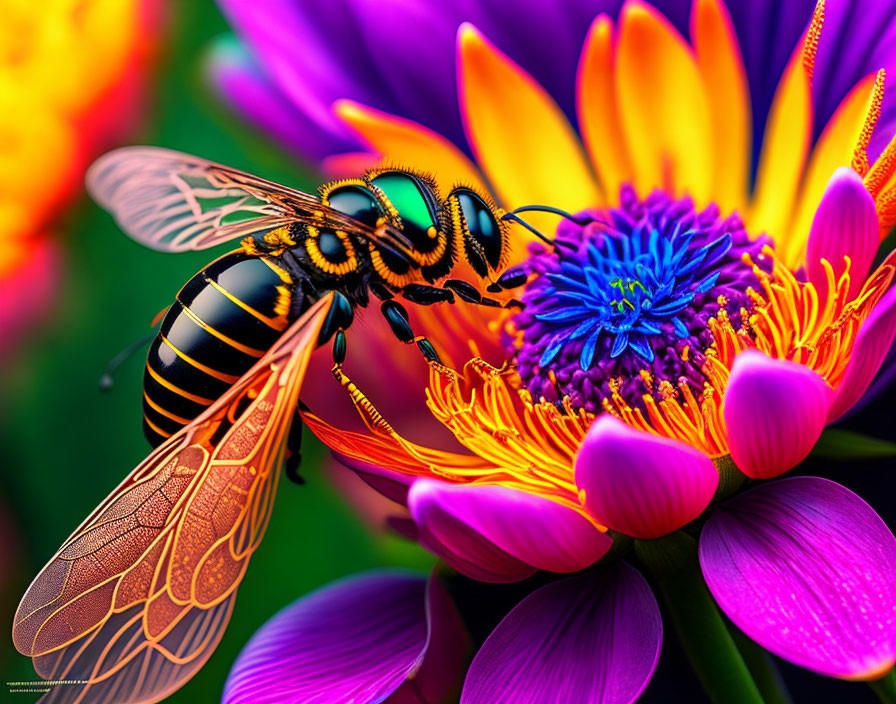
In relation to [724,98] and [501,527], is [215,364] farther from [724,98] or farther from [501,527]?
[724,98]

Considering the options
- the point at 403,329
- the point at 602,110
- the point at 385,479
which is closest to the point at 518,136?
the point at 602,110

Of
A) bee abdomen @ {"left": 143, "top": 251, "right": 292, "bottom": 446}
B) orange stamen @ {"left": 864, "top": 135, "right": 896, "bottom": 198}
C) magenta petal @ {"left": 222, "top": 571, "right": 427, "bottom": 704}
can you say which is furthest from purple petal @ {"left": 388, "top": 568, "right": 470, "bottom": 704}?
orange stamen @ {"left": 864, "top": 135, "right": 896, "bottom": 198}

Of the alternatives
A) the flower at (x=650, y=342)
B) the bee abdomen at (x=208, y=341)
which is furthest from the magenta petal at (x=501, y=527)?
the bee abdomen at (x=208, y=341)

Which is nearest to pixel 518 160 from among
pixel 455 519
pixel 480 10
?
pixel 480 10

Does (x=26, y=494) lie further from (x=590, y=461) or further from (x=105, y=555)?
(x=590, y=461)

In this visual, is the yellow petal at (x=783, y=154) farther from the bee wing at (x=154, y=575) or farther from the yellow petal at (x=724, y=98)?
the bee wing at (x=154, y=575)
